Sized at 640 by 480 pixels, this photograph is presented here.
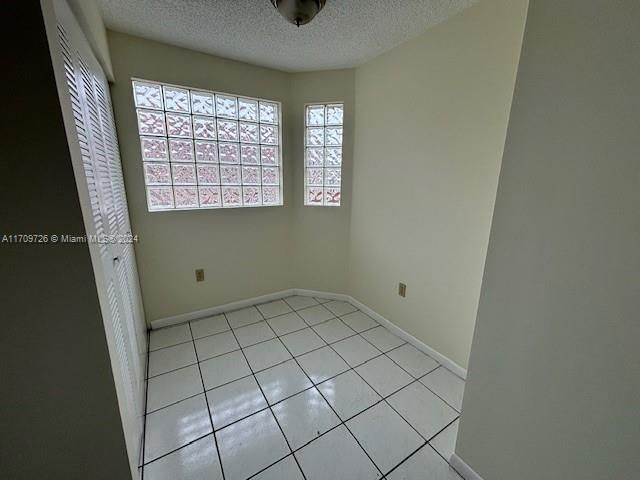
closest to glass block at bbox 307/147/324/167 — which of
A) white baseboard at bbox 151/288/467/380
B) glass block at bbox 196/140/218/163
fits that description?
glass block at bbox 196/140/218/163

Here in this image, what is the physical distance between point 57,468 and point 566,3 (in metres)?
2.04

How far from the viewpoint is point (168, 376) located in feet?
5.52

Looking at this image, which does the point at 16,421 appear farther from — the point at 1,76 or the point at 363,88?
the point at 363,88

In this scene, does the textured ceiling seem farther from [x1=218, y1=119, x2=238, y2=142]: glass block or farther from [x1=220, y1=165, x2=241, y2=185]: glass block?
[x1=220, y1=165, x2=241, y2=185]: glass block

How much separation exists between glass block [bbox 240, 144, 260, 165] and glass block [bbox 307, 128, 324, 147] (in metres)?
0.52

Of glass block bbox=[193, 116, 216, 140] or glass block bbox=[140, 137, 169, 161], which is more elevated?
glass block bbox=[193, 116, 216, 140]

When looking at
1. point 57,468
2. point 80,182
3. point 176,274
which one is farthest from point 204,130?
point 57,468

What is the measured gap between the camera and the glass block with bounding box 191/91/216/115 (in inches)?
79.2

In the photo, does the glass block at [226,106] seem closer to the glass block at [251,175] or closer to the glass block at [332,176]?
the glass block at [251,175]

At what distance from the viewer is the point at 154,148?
1.95 m

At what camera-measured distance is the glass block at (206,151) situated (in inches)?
82.5

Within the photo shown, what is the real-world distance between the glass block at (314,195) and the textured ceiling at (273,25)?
43.2 inches

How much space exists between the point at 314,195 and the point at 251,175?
25.4 inches

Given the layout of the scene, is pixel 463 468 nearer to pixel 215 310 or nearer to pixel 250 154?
pixel 215 310
